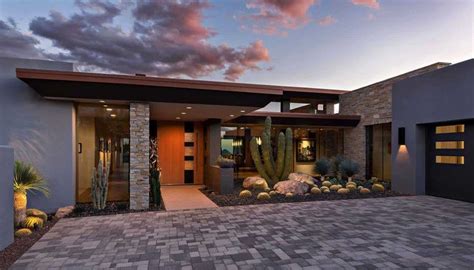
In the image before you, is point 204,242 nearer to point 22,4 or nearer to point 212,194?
point 212,194

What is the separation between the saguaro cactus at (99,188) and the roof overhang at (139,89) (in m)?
1.91

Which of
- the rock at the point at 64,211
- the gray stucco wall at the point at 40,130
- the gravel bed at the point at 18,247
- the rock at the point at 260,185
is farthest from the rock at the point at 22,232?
the rock at the point at 260,185

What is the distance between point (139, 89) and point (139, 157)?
186 cm

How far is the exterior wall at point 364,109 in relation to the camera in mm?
12648

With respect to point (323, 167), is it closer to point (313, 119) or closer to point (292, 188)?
point (313, 119)

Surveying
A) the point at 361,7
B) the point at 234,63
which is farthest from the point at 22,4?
the point at 361,7

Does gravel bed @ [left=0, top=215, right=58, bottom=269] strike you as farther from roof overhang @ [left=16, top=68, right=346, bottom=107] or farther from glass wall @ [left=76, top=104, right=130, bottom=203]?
roof overhang @ [left=16, top=68, right=346, bottom=107]

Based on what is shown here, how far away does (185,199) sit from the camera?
8.83m

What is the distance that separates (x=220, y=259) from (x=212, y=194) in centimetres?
566

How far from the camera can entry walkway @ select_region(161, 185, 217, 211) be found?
7.73 metres

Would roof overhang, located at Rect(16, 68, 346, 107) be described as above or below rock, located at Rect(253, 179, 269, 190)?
above

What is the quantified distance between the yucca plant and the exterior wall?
13.3 m

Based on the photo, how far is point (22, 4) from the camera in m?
8.37

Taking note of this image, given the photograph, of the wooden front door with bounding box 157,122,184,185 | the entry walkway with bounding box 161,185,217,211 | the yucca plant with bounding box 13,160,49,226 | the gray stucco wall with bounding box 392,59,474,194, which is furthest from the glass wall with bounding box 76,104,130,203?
the gray stucco wall with bounding box 392,59,474,194
